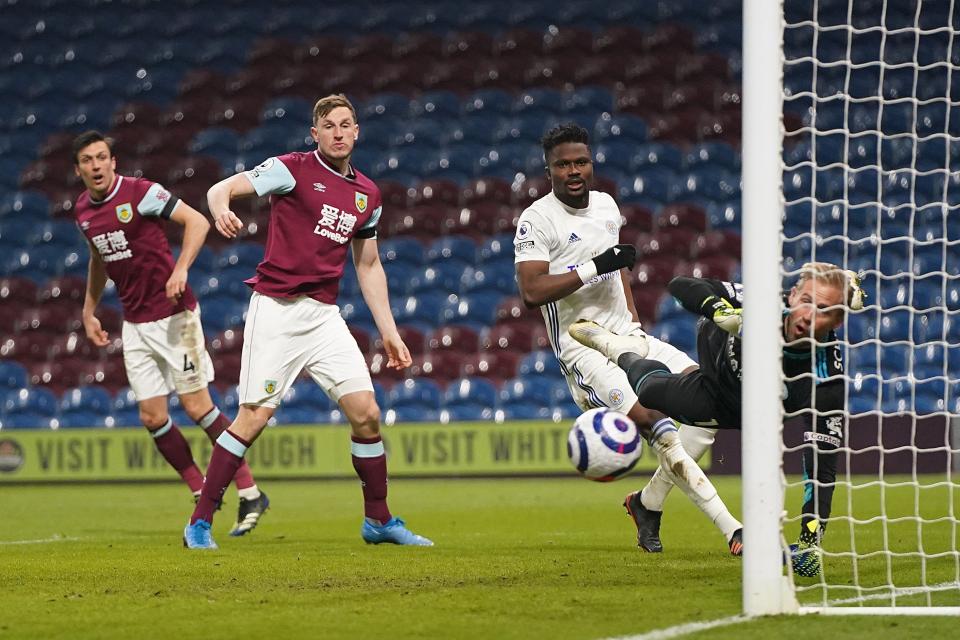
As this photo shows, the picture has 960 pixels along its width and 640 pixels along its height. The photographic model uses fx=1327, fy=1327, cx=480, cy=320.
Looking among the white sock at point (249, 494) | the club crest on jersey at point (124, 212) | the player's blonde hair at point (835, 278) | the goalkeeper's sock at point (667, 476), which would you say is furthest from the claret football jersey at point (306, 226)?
the player's blonde hair at point (835, 278)

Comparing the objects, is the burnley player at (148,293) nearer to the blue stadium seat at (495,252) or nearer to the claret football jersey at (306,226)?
the claret football jersey at (306,226)

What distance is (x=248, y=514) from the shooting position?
7578 mm

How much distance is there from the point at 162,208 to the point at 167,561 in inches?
106

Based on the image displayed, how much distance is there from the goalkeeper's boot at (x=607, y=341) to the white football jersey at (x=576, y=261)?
17 centimetres

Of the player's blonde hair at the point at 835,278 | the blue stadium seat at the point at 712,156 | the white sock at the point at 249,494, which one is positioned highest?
the blue stadium seat at the point at 712,156

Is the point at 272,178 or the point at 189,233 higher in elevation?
the point at 272,178

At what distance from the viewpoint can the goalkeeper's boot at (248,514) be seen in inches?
295

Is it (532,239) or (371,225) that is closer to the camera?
(532,239)

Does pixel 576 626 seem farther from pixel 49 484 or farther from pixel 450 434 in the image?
pixel 49 484

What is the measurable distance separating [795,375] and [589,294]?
1.45 metres

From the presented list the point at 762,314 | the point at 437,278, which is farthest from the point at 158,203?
the point at 437,278

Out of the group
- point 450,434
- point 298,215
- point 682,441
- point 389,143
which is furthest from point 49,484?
point 682,441

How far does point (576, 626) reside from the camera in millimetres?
3963

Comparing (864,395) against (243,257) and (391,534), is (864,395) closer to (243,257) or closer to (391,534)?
(243,257)
